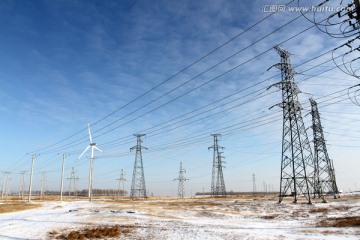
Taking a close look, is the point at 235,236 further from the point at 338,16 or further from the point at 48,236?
the point at 338,16

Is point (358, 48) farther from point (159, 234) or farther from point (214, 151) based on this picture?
point (214, 151)

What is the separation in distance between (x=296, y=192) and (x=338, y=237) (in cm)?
2755

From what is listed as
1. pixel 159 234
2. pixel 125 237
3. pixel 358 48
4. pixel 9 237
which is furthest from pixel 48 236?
pixel 358 48

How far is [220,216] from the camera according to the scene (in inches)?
1156

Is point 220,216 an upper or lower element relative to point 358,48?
lower

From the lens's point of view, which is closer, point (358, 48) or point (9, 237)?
point (358, 48)

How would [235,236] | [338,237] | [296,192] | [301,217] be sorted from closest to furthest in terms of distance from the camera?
[338,237] < [235,236] < [301,217] < [296,192]

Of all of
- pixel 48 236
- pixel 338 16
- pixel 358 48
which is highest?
pixel 338 16

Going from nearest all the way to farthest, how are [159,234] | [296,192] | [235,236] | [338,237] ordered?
1. [338,237]
2. [235,236]
3. [159,234]
4. [296,192]

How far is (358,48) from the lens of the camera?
15219mm

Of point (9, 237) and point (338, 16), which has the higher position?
point (338, 16)

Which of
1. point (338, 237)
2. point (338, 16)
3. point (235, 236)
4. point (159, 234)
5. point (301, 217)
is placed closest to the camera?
point (338, 16)

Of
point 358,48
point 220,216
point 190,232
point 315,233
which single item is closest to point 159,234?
point 190,232

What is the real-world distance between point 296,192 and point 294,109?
39.6ft
